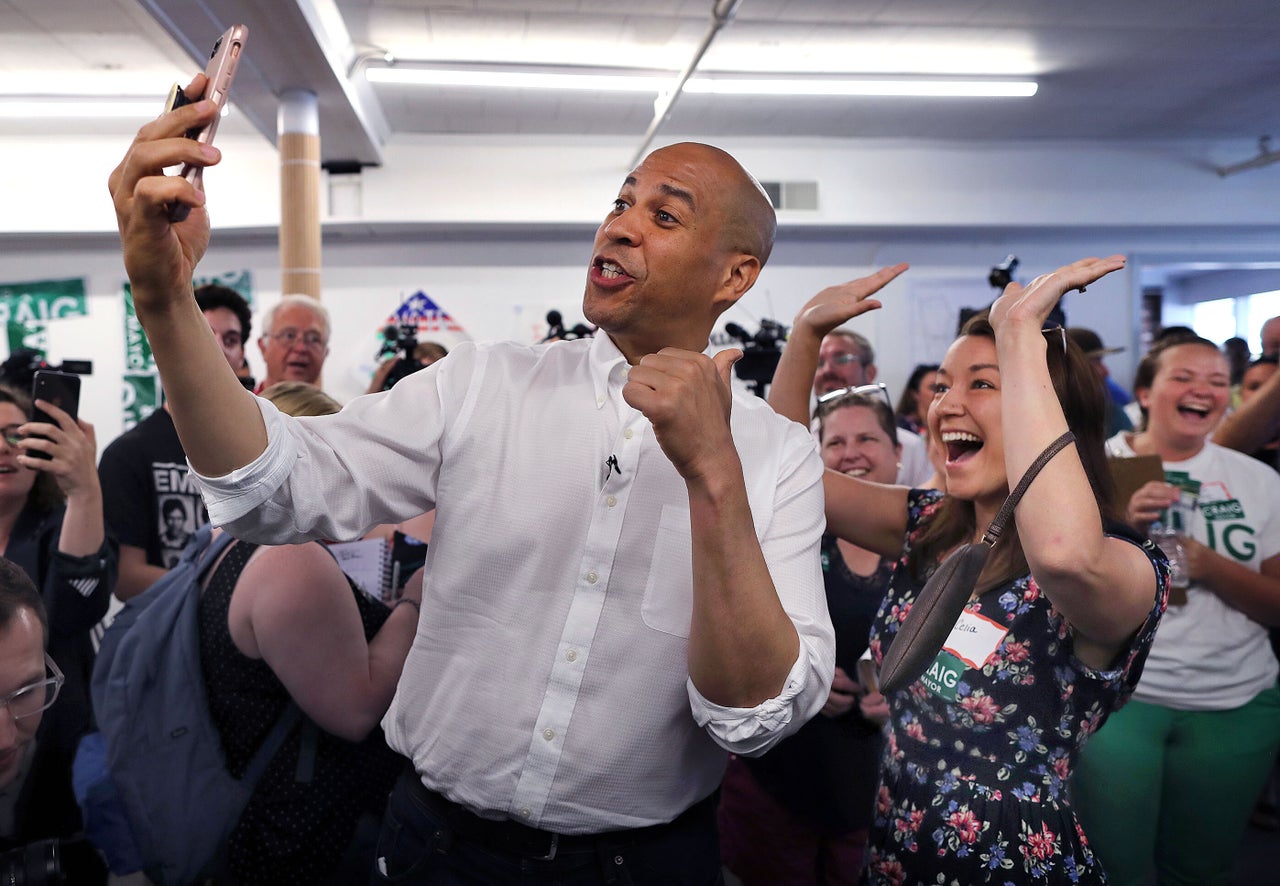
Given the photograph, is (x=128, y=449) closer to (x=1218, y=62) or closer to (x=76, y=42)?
(x=76, y=42)

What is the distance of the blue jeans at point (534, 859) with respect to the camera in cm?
120

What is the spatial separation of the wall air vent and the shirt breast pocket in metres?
6.13

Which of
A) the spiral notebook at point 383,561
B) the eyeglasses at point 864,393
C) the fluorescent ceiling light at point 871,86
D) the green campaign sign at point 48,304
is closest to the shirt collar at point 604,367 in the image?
the spiral notebook at point 383,561

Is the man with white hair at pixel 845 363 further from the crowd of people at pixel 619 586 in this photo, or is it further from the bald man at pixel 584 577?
the bald man at pixel 584 577

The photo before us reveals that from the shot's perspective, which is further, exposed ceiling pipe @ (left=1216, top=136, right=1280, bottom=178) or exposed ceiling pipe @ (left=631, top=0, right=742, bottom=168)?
exposed ceiling pipe @ (left=1216, top=136, right=1280, bottom=178)

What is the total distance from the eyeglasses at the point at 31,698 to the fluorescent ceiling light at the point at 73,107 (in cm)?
535

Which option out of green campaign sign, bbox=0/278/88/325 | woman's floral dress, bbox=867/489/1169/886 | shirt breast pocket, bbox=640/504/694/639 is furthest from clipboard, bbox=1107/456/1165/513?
green campaign sign, bbox=0/278/88/325

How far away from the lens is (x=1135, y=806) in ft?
6.95

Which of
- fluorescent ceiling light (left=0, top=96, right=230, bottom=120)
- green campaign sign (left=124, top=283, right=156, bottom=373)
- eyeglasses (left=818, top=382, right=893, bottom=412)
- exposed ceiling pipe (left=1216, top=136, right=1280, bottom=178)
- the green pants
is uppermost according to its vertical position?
fluorescent ceiling light (left=0, top=96, right=230, bottom=120)

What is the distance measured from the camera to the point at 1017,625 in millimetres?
1400

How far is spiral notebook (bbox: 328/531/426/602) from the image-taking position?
209cm

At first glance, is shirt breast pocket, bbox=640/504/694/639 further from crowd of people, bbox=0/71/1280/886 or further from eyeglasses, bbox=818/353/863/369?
eyeglasses, bbox=818/353/863/369

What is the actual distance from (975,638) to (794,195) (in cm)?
604

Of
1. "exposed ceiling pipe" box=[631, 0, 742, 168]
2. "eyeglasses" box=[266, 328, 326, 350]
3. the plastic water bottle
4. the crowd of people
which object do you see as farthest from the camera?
"exposed ceiling pipe" box=[631, 0, 742, 168]
